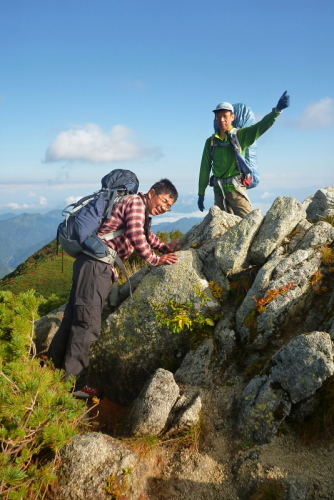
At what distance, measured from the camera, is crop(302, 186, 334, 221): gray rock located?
1199 centimetres

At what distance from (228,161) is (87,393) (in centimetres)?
835

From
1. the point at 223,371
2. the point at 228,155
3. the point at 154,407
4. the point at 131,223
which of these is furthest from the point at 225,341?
the point at 228,155

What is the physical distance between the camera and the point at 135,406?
753 cm

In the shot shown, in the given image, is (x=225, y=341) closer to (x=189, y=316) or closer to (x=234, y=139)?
(x=189, y=316)

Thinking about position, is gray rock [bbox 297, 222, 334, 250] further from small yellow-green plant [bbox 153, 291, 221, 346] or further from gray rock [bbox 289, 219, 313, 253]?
small yellow-green plant [bbox 153, 291, 221, 346]

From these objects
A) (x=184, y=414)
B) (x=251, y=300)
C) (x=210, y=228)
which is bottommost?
(x=184, y=414)

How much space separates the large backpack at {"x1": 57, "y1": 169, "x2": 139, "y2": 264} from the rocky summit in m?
2.19

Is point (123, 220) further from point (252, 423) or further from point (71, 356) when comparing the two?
point (252, 423)

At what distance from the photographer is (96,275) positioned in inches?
318

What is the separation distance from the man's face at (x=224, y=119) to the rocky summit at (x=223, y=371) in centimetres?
306

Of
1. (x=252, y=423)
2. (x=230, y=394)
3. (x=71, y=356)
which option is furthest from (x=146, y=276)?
(x=252, y=423)

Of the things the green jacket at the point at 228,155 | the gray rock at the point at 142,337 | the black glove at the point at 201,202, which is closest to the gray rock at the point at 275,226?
the gray rock at the point at 142,337

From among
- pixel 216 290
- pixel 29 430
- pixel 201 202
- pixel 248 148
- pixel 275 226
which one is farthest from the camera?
pixel 201 202

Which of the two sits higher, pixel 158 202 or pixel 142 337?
pixel 158 202
